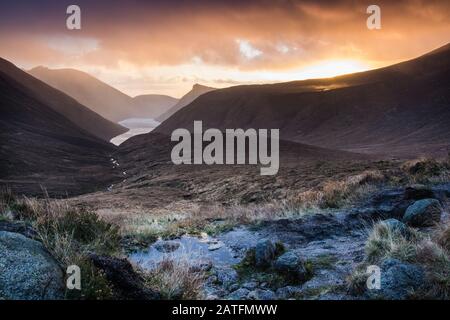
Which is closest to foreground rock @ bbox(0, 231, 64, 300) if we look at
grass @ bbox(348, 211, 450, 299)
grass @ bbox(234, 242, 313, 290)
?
grass @ bbox(234, 242, 313, 290)

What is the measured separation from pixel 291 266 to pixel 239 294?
1080 mm

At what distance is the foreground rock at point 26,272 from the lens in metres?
3.87

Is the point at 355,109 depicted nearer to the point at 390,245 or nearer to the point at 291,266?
the point at 390,245

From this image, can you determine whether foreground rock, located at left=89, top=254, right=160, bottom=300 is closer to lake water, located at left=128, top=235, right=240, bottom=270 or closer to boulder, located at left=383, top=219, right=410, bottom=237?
lake water, located at left=128, top=235, right=240, bottom=270

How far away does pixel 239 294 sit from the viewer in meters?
5.93

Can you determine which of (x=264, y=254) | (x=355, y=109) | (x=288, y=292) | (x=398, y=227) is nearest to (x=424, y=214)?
(x=398, y=227)

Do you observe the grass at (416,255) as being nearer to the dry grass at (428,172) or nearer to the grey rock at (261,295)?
the grey rock at (261,295)

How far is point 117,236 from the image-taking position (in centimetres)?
853

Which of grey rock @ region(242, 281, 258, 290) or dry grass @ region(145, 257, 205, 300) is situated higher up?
dry grass @ region(145, 257, 205, 300)

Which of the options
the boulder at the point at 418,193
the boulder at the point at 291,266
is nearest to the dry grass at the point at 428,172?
the boulder at the point at 418,193

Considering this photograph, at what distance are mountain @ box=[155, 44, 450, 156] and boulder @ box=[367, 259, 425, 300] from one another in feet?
171

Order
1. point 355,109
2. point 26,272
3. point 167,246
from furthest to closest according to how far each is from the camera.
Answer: point 355,109
point 167,246
point 26,272

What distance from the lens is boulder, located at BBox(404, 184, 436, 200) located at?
10914 millimetres

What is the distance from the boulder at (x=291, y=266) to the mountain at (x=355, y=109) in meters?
51.4
